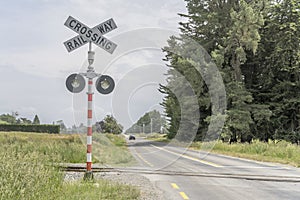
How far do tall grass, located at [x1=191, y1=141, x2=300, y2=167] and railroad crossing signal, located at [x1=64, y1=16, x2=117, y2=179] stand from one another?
11.8 meters

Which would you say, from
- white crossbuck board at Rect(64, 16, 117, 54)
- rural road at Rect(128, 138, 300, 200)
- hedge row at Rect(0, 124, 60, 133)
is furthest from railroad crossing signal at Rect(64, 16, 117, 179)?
hedge row at Rect(0, 124, 60, 133)

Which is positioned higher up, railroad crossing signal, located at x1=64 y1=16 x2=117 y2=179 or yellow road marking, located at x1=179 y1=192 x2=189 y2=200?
railroad crossing signal, located at x1=64 y1=16 x2=117 y2=179

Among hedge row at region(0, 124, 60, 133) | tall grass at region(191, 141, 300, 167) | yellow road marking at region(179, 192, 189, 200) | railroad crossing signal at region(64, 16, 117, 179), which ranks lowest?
yellow road marking at region(179, 192, 189, 200)

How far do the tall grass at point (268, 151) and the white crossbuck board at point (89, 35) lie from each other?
40.0 feet

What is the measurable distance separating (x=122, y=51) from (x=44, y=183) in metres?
8.25

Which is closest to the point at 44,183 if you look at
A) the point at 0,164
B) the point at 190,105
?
the point at 0,164

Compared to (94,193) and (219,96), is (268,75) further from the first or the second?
(94,193)

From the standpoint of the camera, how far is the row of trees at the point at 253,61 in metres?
41.7

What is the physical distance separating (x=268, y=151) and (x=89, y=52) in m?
18.3

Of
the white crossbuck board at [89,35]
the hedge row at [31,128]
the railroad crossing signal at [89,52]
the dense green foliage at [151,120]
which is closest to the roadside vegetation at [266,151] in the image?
the dense green foliage at [151,120]

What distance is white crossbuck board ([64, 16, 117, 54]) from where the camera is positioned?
10.7 metres

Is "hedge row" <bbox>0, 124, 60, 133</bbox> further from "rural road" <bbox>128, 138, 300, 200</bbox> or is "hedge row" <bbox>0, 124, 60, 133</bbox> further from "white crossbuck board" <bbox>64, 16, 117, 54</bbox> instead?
"white crossbuck board" <bbox>64, 16, 117, 54</bbox>

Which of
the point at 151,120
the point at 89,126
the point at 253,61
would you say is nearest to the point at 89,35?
the point at 89,126

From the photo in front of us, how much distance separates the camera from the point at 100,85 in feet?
36.8
